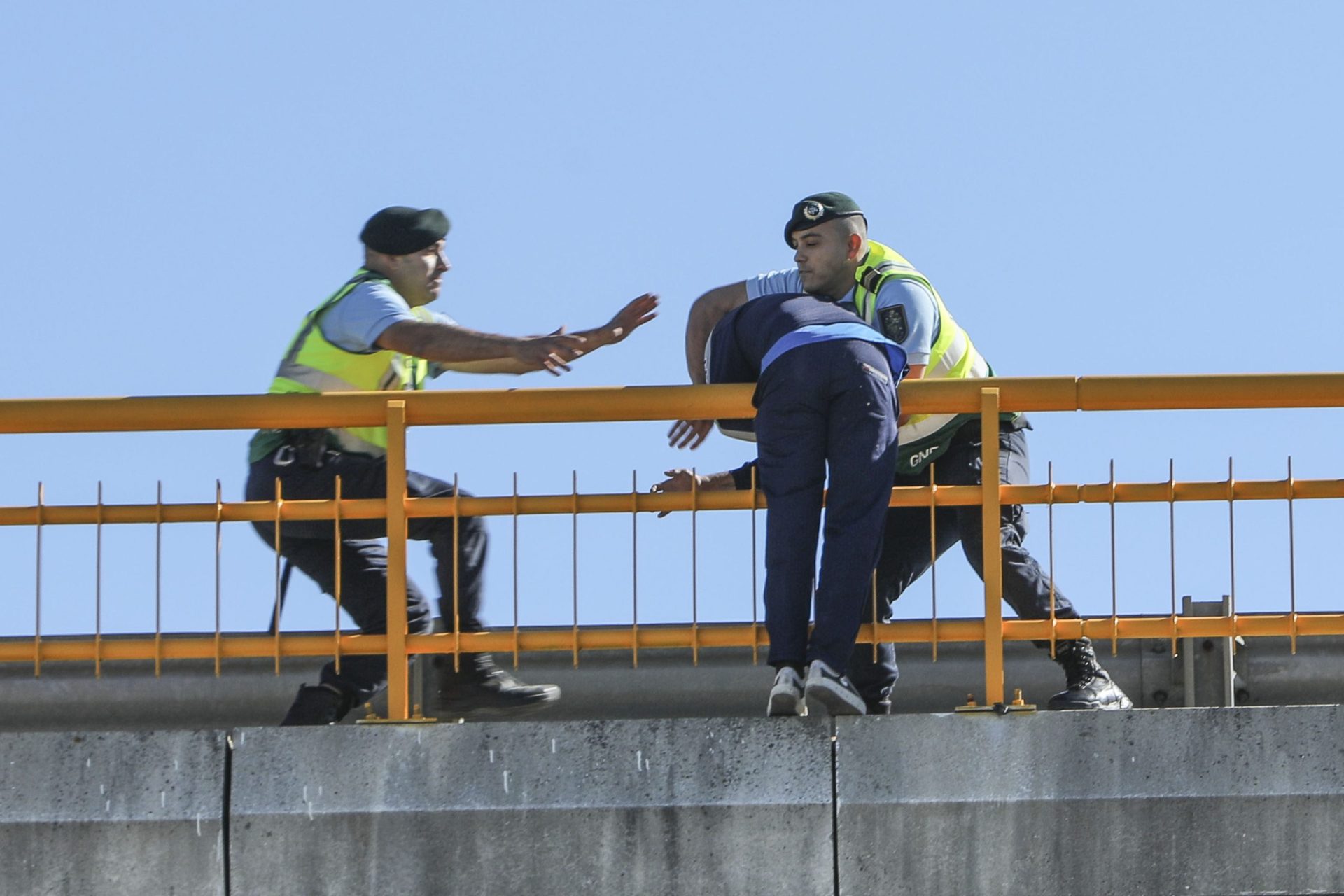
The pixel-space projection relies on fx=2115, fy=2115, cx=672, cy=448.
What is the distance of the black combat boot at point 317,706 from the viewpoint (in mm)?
6156

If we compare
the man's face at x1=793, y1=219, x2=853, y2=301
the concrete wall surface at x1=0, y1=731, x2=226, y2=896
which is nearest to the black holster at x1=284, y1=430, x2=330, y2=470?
the concrete wall surface at x1=0, y1=731, x2=226, y2=896

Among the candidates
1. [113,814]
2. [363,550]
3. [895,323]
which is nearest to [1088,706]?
[895,323]

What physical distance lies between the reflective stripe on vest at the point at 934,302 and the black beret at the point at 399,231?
1366mm

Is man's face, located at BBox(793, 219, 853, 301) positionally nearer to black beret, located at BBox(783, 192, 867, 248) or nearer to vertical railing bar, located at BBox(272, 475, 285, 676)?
black beret, located at BBox(783, 192, 867, 248)

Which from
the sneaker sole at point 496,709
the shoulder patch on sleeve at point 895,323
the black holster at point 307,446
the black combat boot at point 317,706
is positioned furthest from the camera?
the shoulder patch on sleeve at point 895,323

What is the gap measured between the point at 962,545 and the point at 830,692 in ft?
3.46

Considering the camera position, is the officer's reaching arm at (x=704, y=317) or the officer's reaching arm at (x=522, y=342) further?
the officer's reaching arm at (x=704, y=317)

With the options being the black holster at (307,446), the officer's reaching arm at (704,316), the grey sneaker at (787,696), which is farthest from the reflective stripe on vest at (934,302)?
the black holster at (307,446)

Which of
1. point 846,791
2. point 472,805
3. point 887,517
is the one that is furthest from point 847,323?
point 472,805

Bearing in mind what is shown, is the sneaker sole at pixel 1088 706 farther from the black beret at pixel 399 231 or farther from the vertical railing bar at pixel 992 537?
→ the black beret at pixel 399 231

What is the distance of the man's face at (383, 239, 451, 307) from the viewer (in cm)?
669

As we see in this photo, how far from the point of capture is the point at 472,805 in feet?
17.8

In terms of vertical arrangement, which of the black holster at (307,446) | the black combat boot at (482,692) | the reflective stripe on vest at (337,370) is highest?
the reflective stripe on vest at (337,370)

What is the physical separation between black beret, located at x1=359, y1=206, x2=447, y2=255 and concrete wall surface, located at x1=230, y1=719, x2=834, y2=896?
1.79m
